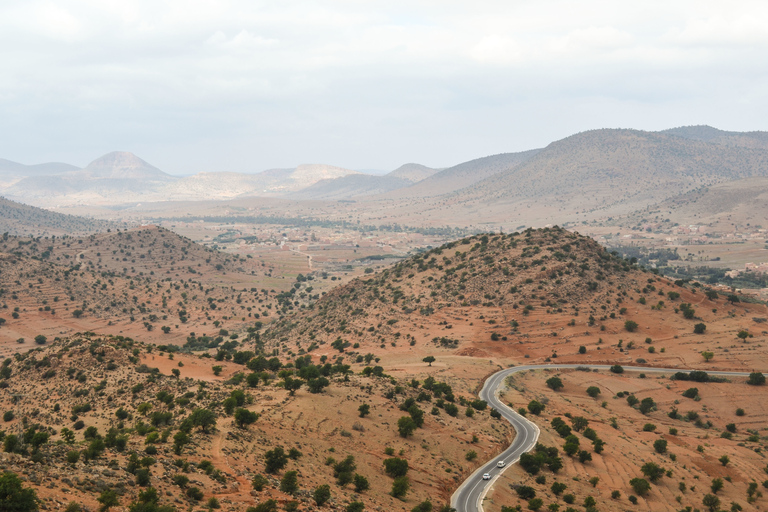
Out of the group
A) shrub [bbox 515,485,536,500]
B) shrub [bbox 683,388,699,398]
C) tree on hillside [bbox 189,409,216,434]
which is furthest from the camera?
shrub [bbox 683,388,699,398]

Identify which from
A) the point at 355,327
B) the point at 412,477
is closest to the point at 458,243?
the point at 355,327

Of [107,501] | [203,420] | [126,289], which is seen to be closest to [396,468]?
[203,420]

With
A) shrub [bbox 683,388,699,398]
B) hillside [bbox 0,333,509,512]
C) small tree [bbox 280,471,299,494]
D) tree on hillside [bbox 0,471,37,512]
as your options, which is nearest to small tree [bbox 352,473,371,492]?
hillside [bbox 0,333,509,512]

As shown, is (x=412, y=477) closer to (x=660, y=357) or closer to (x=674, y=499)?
(x=674, y=499)

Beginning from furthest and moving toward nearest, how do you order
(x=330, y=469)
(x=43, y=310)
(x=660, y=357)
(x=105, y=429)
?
1. (x=43, y=310)
2. (x=660, y=357)
3. (x=105, y=429)
4. (x=330, y=469)

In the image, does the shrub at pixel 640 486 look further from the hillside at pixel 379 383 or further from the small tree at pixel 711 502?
the small tree at pixel 711 502

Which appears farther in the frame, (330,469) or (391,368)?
(391,368)

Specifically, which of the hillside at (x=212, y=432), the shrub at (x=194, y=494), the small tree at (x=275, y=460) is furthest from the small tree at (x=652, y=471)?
the shrub at (x=194, y=494)

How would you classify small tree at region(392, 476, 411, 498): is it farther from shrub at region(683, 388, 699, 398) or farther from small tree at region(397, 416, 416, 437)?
shrub at region(683, 388, 699, 398)

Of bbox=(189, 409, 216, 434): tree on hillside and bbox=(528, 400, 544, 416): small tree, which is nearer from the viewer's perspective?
bbox=(189, 409, 216, 434): tree on hillside
